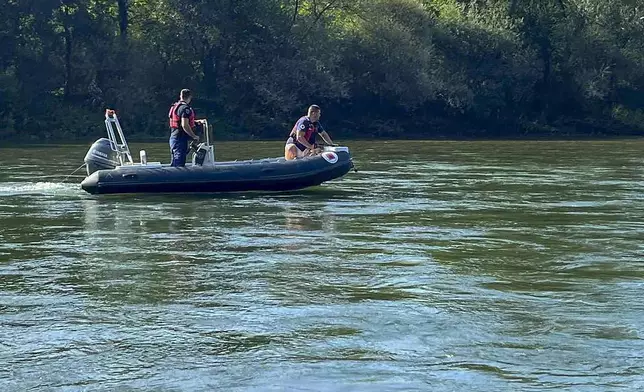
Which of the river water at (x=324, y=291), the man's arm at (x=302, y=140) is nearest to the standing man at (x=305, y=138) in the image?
the man's arm at (x=302, y=140)

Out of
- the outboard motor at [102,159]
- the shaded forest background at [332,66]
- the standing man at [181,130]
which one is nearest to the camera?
the standing man at [181,130]

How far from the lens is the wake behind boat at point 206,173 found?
16109 mm

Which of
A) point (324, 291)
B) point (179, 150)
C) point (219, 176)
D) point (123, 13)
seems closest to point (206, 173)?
point (219, 176)

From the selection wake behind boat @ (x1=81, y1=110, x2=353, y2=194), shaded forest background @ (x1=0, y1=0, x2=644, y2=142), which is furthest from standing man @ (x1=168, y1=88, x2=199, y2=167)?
shaded forest background @ (x1=0, y1=0, x2=644, y2=142)

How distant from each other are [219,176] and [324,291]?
23.7 ft

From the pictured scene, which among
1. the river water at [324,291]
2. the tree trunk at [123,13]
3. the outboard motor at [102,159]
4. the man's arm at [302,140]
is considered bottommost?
the river water at [324,291]

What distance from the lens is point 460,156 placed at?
2725 cm

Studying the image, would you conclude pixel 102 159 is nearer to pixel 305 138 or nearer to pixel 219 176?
pixel 219 176

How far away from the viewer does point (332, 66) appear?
4097 centimetres

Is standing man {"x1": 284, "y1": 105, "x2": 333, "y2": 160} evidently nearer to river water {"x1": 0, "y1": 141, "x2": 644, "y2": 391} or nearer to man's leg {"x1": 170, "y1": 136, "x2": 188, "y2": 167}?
river water {"x1": 0, "y1": 141, "x2": 644, "y2": 391}

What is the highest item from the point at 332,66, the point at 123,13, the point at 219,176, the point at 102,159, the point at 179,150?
the point at 123,13

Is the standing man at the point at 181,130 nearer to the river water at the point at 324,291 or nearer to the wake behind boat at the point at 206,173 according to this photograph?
the wake behind boat at the point at 206,173

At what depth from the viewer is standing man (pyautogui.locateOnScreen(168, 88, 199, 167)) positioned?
639 inches

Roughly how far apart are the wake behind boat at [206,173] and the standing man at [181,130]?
0.17 metres
